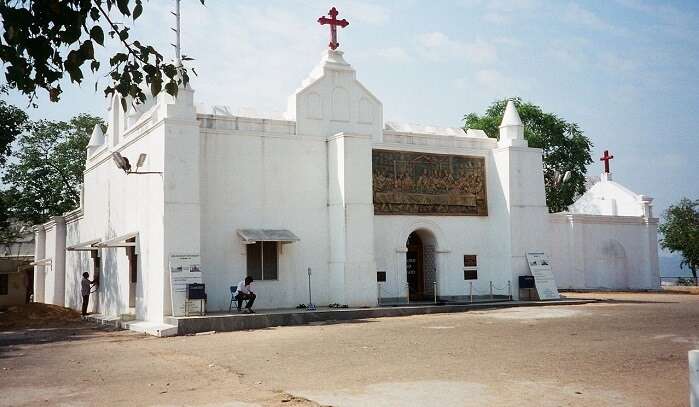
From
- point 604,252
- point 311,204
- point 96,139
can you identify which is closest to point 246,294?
point 311,204

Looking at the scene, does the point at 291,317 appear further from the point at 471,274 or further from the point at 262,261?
the point at 471,274

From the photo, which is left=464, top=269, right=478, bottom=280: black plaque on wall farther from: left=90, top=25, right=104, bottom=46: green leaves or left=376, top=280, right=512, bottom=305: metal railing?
left=90, top=25, right=104, bottom=46: green leaves

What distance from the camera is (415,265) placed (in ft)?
75.0

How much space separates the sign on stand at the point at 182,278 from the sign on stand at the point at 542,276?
11611 millimetres

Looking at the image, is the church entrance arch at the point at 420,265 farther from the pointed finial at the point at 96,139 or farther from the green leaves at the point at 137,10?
the green leaves at the point at 137,10

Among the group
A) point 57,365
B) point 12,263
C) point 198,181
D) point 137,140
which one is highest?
point 137,140

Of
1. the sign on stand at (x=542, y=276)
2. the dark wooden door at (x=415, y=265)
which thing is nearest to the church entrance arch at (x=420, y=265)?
the dark wooden door at (x=415, y=265)

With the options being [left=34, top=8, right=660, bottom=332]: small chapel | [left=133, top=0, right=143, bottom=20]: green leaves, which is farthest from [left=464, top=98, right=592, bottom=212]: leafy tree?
[left=133, top=0, right=143, bottom=20]: green leaves

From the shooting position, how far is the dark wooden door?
22734 millimetres

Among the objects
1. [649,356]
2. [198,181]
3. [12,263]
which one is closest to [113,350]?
[198,181]

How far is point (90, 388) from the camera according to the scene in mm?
8898

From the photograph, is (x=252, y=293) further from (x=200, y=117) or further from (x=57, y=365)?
(x=57, y=365)

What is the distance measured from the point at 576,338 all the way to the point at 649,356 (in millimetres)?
2382

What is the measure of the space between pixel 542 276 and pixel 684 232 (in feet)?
83.6
